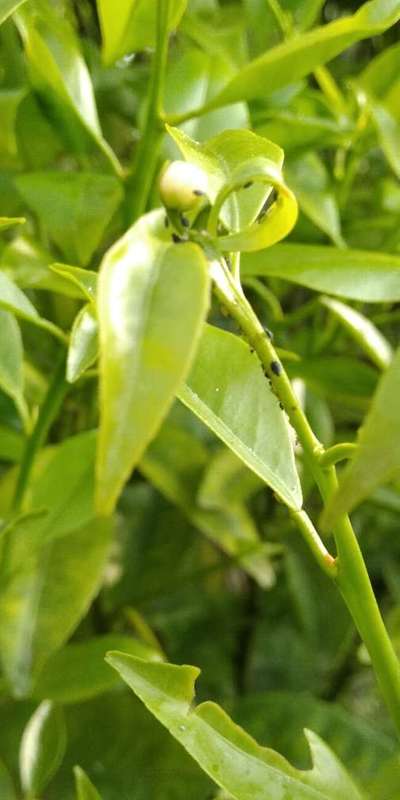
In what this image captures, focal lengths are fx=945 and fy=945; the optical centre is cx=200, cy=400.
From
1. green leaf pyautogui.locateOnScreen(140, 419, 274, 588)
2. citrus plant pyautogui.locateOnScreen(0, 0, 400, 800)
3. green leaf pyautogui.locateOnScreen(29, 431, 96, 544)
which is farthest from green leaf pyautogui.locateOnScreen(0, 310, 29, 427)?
green leaf pyautogui.locateOnScreen(140, 419, 274, 588)

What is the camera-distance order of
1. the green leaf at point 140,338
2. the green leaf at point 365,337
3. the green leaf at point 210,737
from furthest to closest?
the green leaf at point 365,337 → the green leaf at point 210,737 → the green leaf at point 140,338

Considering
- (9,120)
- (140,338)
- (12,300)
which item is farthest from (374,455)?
(9,120)

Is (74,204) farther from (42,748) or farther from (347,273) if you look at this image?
(42,748)

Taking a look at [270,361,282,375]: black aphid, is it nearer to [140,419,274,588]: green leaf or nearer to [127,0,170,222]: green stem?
[127,0,170,222]: green stem

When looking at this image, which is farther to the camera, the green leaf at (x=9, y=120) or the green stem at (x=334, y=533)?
the green leaf at (x=9, y=120)

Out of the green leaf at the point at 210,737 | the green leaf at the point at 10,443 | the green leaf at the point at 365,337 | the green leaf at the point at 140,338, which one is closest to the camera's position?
the green leaf at the point at 140,338

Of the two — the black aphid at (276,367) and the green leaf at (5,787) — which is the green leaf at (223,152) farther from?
the green leaf at (5,787)

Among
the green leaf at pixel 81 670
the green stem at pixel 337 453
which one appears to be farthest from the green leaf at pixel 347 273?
the green leaf at pixel 81 670
